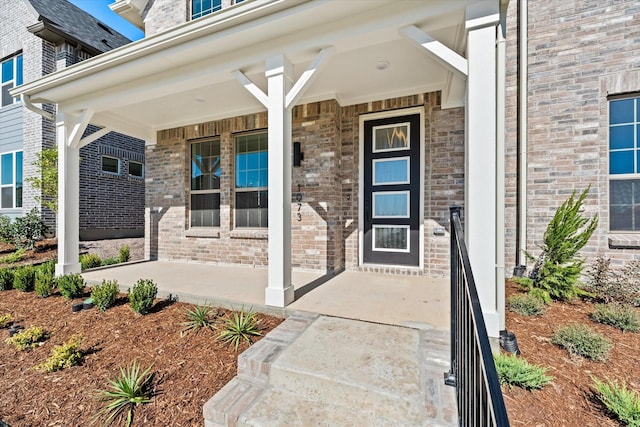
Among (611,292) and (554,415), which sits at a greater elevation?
(611,292)

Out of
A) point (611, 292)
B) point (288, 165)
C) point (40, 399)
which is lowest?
point (40, 399)

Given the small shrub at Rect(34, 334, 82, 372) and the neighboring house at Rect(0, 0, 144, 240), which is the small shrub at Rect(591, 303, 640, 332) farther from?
the neighboring house at Rect(0, 0, 144, 240)

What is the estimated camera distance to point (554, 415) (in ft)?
5.65

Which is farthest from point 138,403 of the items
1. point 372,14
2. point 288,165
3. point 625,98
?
point 625,98

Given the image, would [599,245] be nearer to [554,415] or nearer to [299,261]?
[554,415]

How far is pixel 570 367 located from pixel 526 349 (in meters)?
0.28

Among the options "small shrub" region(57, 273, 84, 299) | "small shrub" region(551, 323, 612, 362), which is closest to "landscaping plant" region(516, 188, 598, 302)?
"small shrub" region(551, 323, 612, 362)

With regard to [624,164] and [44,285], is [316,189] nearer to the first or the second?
[44,285]

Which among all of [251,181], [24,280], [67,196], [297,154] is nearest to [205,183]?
[251,181]

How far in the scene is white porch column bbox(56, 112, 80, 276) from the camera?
178 inches

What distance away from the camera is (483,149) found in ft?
7.55

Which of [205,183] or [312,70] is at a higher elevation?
[312,70]

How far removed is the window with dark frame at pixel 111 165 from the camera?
9.10 metres

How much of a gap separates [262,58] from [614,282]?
4.94m
